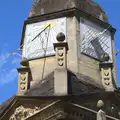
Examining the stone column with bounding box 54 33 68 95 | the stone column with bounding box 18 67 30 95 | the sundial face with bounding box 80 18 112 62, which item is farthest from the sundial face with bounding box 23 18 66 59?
the stone column with bounding box 54 33 68 95

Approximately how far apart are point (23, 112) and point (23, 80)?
1728 mm

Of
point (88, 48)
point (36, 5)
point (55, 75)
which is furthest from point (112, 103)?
point (36, 5)

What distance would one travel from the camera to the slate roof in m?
20.0

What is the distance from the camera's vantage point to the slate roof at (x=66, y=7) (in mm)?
19969

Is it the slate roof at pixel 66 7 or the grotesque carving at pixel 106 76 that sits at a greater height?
the slate roof at pixel 66 7

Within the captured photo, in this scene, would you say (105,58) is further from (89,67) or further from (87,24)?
(87,24)

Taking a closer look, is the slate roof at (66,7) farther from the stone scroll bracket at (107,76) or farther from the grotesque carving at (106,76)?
the grotesque carving at (106,76)

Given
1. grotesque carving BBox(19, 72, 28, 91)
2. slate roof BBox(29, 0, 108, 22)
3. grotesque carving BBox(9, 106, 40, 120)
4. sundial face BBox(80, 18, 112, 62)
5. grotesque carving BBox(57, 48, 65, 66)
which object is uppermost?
slate roof BBox(29, 0, 108, 22)

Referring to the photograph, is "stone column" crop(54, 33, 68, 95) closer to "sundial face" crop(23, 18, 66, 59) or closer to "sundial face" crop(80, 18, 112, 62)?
"sundial face" crop(23, 18, 66, 59)

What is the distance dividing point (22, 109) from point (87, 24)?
5480 mm

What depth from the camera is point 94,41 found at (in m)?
19.3

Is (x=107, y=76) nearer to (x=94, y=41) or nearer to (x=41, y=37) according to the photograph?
(x=94, y=41)

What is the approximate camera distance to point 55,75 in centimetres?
1577

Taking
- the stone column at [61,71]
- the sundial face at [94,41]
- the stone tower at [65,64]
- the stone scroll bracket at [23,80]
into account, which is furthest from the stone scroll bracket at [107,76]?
the stone scroll bracket at [23,80]
